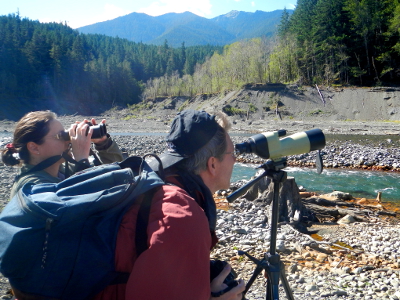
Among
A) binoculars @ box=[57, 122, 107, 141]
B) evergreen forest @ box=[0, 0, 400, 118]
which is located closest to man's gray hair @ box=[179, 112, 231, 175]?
binoculars @ box=[57, 122, 107, 141]

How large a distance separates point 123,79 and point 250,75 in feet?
155

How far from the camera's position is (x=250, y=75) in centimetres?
5497

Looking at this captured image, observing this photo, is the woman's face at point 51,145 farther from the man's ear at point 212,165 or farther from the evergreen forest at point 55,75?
the evergreen forest at point 55,75

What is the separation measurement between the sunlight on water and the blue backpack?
10.3 m

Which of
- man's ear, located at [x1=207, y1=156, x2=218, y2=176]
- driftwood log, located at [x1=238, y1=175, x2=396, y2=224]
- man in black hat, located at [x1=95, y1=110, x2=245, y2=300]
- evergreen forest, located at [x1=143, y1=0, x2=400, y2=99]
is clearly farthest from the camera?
evergreen forest, located at [x1=143, y1=0, x2=400, y2=99]

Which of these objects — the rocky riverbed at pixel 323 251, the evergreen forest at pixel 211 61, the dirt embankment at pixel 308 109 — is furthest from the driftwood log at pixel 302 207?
the evergreen forest at pixel 211 61

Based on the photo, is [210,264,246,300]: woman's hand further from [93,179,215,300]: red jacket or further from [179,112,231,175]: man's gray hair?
[179,112,231,175]: man's gray hair

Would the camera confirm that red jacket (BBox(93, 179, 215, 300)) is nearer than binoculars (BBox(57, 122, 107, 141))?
Yes

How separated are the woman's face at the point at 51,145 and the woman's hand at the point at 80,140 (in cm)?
12

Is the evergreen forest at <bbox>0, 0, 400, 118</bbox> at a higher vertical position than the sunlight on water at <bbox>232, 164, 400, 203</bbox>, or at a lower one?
higher

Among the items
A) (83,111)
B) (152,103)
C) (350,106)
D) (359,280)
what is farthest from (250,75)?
(359,280)

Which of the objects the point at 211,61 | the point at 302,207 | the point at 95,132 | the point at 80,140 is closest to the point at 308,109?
the point at 211,61

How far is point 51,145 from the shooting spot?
2.16m

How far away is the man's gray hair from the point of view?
56.4 inches
